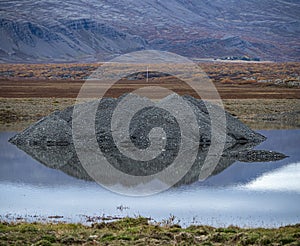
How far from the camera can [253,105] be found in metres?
43.3

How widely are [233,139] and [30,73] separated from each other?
77010 mm

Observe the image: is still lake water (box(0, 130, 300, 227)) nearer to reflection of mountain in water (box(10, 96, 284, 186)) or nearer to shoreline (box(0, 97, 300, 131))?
reflection of mountain in water (box(10, 96, 284, 186))

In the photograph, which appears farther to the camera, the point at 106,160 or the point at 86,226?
the point at 106,160

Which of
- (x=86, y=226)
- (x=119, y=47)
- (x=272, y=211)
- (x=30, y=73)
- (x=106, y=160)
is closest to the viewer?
(x=86, y=226)

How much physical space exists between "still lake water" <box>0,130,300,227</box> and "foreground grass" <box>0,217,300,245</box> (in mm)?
1031

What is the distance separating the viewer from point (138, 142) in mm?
23734

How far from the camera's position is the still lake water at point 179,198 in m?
12.6

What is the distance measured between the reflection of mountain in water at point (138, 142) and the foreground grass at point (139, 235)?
26.6 feet

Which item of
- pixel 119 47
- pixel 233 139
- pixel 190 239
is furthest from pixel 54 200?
pixel 119 47

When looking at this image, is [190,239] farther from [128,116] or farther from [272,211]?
[128,116]

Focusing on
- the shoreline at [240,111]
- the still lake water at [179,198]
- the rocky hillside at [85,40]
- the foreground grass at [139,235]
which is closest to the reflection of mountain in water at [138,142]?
the still lake water at [179,198]

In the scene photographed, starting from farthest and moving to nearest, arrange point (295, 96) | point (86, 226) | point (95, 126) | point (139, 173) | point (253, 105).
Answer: point (295, 96) < point (253, 105) < point (95, 126) < point (139, 173) < point (86, 226)

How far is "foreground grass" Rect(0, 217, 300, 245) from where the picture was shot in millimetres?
9609

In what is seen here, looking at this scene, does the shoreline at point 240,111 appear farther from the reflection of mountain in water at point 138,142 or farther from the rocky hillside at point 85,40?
the rocky hillside at point 85,40
